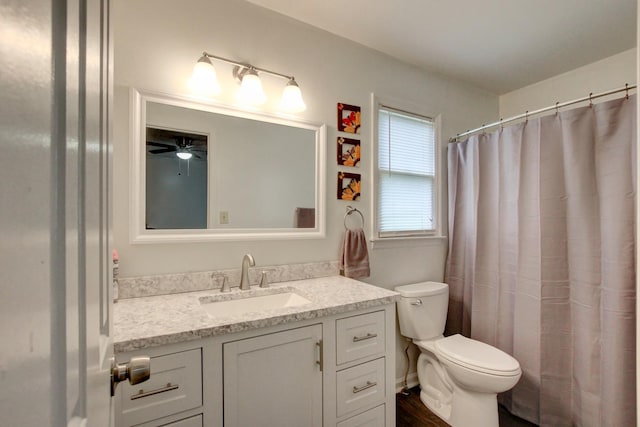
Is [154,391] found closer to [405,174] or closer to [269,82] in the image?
[269,82]

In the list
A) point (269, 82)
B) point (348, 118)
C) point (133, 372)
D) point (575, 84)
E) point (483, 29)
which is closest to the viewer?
point (133, 372)

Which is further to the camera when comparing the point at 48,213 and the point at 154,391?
the point at 154,391

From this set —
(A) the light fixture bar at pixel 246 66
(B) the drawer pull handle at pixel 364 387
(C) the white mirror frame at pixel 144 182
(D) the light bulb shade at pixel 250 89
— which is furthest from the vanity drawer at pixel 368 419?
(A) the light fixture bar at pixel 246 66

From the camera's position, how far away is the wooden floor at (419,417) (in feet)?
6.08

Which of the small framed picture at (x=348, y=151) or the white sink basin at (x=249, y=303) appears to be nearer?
the white sink basin at (x=249, y=303)

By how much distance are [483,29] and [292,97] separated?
4.23 feet

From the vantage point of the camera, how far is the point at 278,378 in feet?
3.86

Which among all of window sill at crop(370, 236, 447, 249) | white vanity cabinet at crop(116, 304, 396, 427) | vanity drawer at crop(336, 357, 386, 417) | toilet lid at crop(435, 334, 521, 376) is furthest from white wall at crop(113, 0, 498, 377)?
vanity drawer at crop(336, 357, 386, 417)

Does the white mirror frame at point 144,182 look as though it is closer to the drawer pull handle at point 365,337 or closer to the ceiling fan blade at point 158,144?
the ceiling fan blade at point 158,144

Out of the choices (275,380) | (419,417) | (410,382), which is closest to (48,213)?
(275,380)

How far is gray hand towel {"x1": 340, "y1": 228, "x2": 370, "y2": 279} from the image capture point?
1.89 meters

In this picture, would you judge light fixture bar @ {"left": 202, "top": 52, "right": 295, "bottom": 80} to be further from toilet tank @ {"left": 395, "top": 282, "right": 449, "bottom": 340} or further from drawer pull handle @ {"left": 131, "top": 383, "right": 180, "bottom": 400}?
toilet tank @ {"left": 395, "top": 282, "right": 449, "bottom": 340}

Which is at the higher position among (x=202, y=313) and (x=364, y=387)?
(x=202, y=313)

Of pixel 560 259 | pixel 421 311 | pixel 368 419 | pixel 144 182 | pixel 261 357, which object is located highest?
pixel 144 182
